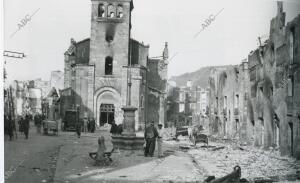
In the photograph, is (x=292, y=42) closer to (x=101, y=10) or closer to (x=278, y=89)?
(x=278, y=89)

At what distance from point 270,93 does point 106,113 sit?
59.1 ft

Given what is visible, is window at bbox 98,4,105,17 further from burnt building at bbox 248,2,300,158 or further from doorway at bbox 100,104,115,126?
burnt building at bbox 248,2,300,158

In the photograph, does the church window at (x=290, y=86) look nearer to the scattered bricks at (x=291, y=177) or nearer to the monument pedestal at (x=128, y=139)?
the scattered bricks at (x=291, y=177)

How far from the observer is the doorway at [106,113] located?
32.9 meters

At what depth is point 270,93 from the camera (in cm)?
1809

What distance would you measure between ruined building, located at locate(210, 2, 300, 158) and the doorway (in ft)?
32.6

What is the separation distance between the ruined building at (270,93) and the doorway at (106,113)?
993cm

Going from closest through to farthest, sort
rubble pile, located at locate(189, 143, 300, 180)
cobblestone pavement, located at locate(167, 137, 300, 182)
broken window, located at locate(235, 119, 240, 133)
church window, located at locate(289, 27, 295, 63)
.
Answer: cobblestone pavement, located at locate(167, 137, 300, 182) < rubble pile, located at locate(189, 143, 300, 180) < church window, located at locate(289, 27, 295, 63) < broken window, located at locate(235, 119, 240, 133)

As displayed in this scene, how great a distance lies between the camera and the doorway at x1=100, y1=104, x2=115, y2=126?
3288 centimetres

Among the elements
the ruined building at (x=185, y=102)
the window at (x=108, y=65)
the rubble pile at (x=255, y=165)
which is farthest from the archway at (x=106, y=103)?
the ruined building at (x=185, y=102)

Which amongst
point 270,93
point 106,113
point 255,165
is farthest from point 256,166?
point 106,113

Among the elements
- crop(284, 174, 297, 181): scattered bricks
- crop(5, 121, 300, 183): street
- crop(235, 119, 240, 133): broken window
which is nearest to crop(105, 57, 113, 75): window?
crop(235, 119, 240, 133): broken window

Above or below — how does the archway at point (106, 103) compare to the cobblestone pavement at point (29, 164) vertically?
above

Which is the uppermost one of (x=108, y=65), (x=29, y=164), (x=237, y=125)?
(x=108, y=65)
